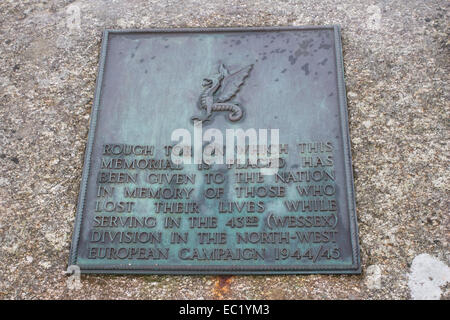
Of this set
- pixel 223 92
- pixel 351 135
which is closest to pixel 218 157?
pixel 223 92

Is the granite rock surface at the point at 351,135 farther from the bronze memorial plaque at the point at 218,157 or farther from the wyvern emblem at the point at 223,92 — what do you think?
the wyvern emblem at the point at 223,92

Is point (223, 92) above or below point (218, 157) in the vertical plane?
above

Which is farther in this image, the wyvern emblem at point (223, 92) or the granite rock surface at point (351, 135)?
the wyvern emblem at point (223, 92)

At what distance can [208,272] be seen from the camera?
9.04ft

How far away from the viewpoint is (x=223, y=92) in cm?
323

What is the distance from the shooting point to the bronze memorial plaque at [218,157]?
279 centimetres

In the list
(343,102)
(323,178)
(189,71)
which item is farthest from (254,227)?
(189,71)

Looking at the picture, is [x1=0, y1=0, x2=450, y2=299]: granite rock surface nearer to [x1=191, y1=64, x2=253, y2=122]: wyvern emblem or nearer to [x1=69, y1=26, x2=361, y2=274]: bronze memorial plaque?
[x1=69, y1=26, x2=361, y2=274]: bronze memorial plaque

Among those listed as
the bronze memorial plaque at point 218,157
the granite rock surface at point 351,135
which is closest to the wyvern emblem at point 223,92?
the bronze memorial plaque at point 218,157

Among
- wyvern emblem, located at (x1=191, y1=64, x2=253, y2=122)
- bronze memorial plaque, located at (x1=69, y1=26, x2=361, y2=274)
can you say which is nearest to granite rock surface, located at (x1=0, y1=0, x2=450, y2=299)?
bronze memorial plaque, located at (x1=69, y1=26, x2=361, y2=274)

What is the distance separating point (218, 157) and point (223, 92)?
0.52 metres

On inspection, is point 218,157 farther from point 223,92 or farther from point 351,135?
point 351,135
